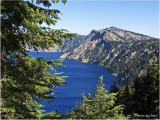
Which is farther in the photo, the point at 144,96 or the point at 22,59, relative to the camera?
the point at 144,96

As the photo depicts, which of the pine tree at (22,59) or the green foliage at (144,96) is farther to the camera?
the green foliage at (144,96)

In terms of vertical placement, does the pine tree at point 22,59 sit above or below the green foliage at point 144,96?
above

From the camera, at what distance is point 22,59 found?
26.2 feet

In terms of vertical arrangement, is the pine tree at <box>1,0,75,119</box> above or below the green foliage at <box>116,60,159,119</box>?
above

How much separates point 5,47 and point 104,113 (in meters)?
12.4

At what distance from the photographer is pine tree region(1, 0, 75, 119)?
22.8 feet

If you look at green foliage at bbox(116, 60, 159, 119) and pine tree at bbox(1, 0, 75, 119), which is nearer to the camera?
pine tree at bbox(1, 0, 75, 119)

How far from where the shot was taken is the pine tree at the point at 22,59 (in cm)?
695

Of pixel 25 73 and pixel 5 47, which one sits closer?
pixel 5 47

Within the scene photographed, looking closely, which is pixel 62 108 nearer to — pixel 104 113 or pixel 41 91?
pixel 104 113

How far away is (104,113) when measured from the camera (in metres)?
16.7

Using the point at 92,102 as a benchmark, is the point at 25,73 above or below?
above

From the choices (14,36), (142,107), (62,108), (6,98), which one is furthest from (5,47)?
(62,108)

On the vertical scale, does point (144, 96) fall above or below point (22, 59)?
below
